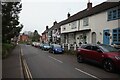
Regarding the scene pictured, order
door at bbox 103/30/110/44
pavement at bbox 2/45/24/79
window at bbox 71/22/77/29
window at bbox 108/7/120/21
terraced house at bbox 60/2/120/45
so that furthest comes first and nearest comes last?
window at bbox 71/22/77/29
door at bbox 103/30/110/44
terraced house at bbox 60/2/120/45
window at bbox 108/7/120/21
pavement at bbox 2/45/24/79

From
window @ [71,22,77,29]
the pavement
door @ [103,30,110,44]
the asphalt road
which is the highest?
window @ [71,22,77,29]

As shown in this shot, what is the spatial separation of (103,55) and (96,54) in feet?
3.32

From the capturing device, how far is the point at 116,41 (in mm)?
26203

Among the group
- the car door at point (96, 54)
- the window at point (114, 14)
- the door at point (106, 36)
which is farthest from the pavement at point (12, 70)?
the window at point (114, 14)

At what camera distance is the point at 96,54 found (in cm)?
1540

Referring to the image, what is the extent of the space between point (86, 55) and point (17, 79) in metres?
7.81

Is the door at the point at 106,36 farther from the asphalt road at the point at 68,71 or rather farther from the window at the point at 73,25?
the window at the point at 73,25

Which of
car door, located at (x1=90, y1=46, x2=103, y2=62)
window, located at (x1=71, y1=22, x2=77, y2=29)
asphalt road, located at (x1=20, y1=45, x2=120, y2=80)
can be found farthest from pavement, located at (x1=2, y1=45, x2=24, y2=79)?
window, located at (x1=71, y1=22, x2=77, y2=29)

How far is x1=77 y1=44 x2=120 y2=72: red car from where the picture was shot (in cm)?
1327

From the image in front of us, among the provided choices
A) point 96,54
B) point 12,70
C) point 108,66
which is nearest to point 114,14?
point 96,54

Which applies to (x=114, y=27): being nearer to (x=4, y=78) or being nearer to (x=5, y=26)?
(x=5, y=26)

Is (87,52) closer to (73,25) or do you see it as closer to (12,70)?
(12,70)

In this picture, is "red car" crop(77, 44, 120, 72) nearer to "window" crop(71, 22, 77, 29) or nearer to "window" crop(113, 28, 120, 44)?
"window" crop(113, 28, 120, 44)

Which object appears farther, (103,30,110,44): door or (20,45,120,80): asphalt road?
(103,30,110,44): door
